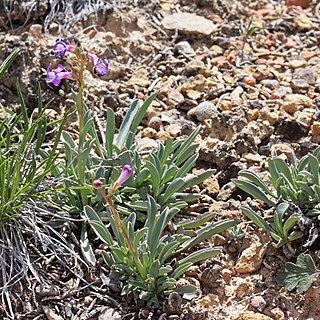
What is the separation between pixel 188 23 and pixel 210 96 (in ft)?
2.65

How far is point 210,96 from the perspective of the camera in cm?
423

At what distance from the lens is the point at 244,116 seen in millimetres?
4016

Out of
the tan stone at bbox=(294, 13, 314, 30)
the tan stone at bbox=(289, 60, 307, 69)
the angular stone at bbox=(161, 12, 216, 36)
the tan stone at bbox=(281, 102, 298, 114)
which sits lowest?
the tan stone at bbox=(281, 102, 298, 114)

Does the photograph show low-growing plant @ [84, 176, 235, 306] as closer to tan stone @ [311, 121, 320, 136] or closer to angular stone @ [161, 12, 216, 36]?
tan stone @ [311, 121, 320, 136]

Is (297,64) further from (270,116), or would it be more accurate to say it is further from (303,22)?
(270,116)

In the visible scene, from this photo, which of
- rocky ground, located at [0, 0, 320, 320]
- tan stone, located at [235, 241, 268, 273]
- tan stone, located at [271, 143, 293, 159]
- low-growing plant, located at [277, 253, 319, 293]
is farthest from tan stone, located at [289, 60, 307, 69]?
low-growing plant, located at [277, 253, 319, 293]

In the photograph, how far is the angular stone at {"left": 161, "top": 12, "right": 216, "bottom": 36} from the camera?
4.78 meters

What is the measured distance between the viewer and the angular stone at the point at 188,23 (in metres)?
4.78

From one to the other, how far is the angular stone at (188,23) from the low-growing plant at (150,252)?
188cm

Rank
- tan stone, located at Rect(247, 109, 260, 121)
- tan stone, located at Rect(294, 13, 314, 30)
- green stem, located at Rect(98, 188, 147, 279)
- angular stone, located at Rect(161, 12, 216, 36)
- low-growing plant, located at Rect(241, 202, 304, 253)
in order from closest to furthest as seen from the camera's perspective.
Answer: green stem, located at Rect(98, 188, 147, 279)
low-growing plant, located at Rect(241, 202, 304, 253)
tan stone, located at Rect(247, 109, 260, 121)
angular stone, located at Rect(161, 12, 216, 36)
tan stone, located at Rect(294, 13, 314, 30)

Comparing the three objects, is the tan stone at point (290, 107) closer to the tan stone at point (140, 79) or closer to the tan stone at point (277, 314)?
the tan stone at point (140, 79)

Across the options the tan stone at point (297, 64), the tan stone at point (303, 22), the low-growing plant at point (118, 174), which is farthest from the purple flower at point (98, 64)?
the tan stone at point (303, 22)

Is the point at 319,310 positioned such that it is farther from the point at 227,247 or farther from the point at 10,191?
the point at 10,191

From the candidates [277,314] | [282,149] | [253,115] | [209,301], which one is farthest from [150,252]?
[253,115]
